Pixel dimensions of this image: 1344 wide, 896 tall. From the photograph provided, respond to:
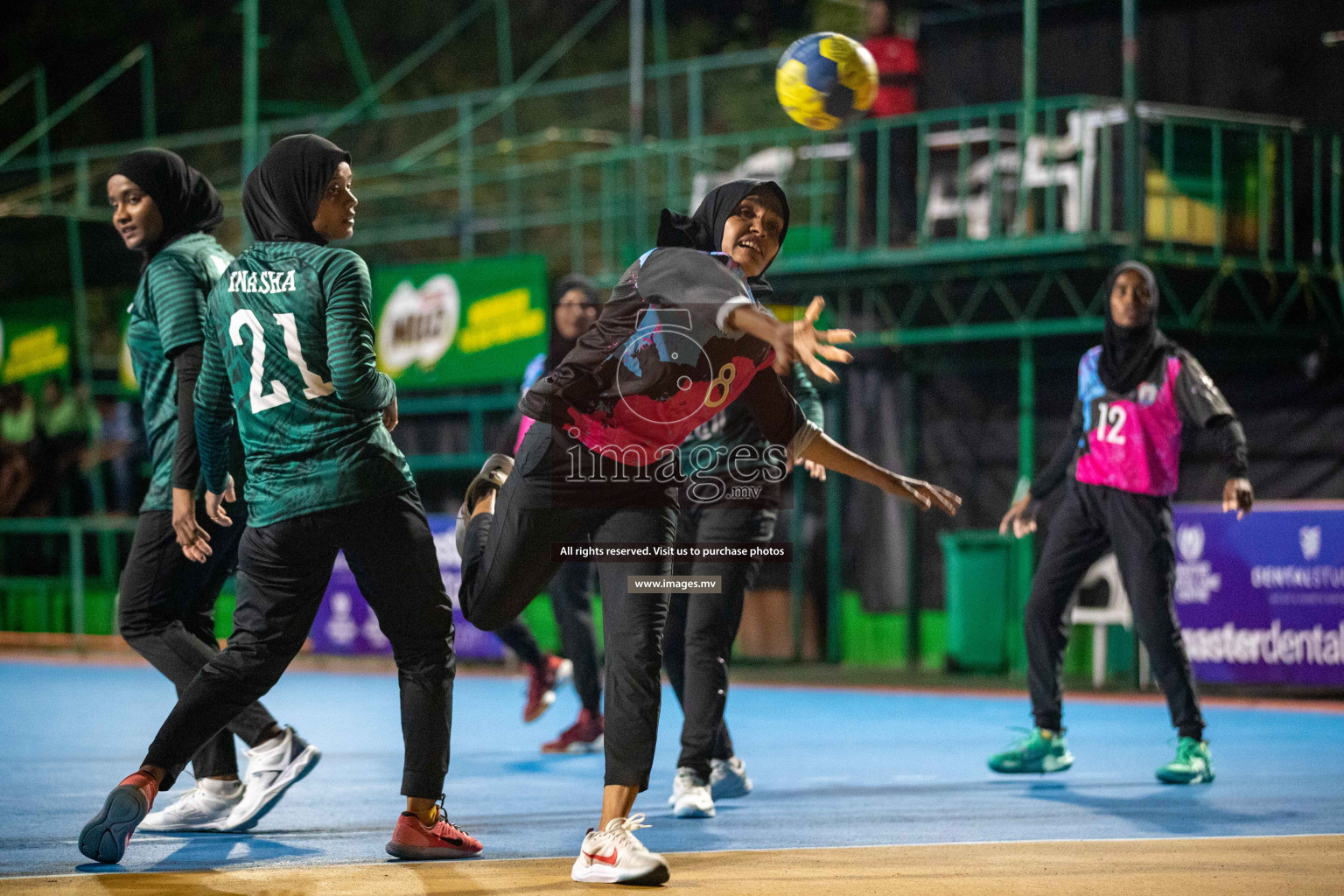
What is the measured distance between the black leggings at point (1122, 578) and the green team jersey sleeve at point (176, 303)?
3.81 metres

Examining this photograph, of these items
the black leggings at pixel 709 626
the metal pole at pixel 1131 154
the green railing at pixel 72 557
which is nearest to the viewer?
the black leggings at pixel 709 626

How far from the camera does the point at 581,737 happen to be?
831cm

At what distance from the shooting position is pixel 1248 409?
13.9 metres

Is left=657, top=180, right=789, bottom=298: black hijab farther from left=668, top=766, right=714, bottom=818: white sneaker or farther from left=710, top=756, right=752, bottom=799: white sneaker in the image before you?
left=710, top=756, right=752, bottom=799: white sneaker

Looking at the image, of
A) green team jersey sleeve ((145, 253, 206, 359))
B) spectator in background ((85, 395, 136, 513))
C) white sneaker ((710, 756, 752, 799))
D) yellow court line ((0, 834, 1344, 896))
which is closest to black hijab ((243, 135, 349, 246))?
green team jersey sleeve ((145, 253, 206, 359))

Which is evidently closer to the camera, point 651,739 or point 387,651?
point 651,739

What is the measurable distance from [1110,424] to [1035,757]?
1509 millimetres

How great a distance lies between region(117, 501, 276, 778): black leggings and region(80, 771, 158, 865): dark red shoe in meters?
0.69

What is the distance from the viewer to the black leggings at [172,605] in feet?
18.2

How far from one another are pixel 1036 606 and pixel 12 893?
179 inches

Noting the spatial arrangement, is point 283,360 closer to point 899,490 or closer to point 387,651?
point 899,490

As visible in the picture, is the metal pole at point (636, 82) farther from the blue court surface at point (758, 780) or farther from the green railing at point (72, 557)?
the blue court surface at point (758, 780)

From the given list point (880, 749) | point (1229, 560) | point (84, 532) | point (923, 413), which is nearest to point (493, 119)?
point (84, 532)

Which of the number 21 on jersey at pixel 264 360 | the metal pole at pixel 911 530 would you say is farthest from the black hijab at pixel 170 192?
the metal pole at pixel 911 530
